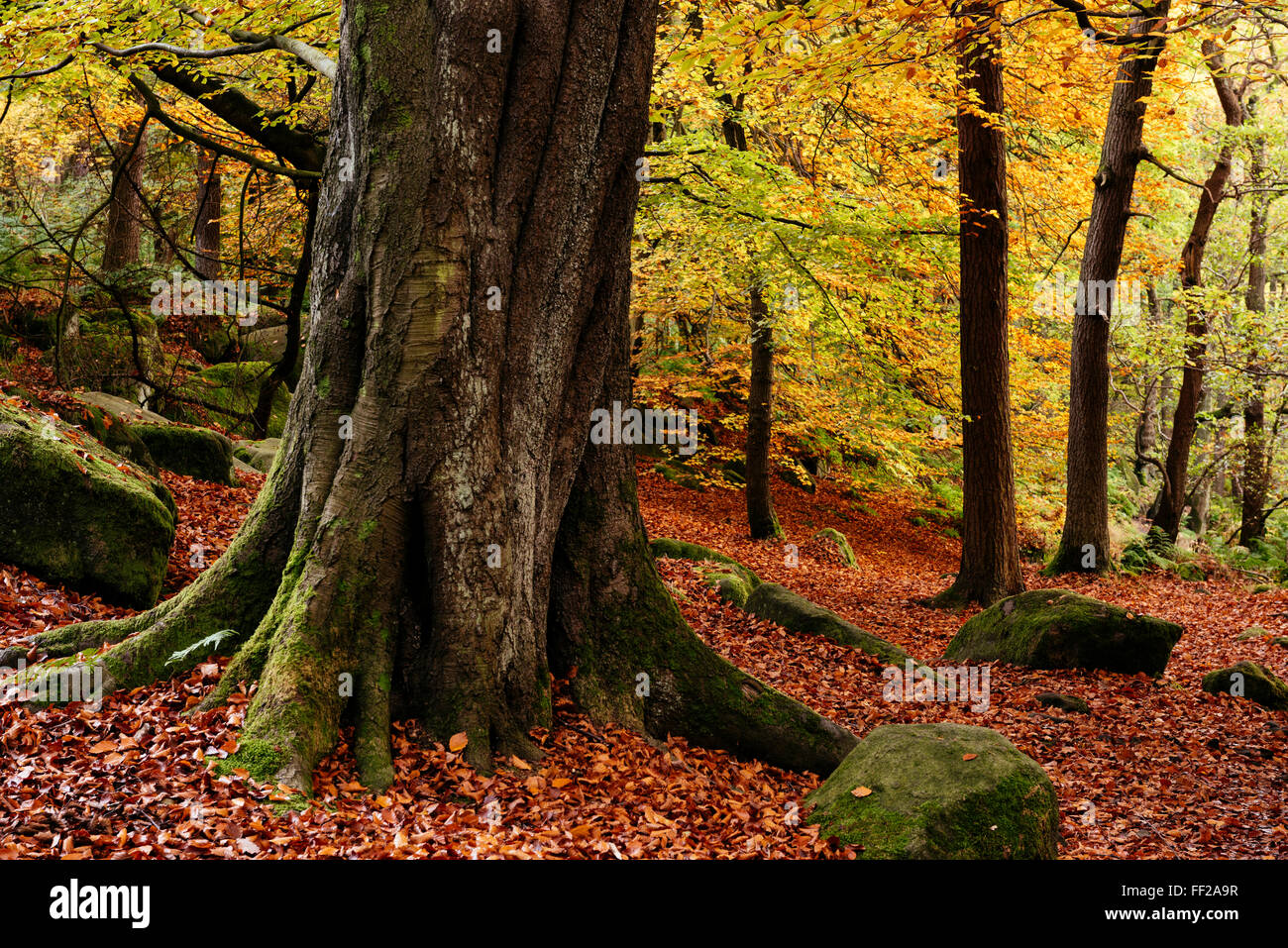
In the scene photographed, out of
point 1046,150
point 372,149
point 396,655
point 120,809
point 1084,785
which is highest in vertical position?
point 1046,150

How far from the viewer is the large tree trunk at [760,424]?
14.6 metres

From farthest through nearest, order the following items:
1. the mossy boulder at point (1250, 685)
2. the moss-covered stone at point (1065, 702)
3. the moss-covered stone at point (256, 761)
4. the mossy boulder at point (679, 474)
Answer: the mossy boulder at point (679, 474), the mossy boulder at point (1250, 685), the moss-covered stone at point (1065, 702), the moss-covered stone at point (256, 761)

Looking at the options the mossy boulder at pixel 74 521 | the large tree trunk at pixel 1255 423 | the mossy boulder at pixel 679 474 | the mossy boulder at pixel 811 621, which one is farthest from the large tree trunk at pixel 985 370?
the large tree trunk at pixel 1255 423

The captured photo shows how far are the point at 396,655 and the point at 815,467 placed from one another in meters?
18.8

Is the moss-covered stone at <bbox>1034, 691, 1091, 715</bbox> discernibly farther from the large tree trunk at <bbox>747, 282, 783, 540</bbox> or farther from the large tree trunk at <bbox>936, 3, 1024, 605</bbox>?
the large tree trunk at <bbox>747, 282, 783, 540</bbox>

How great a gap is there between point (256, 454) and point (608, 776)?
27.6 ft

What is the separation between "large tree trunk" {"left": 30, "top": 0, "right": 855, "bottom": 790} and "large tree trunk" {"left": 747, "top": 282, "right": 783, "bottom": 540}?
9.54 metres

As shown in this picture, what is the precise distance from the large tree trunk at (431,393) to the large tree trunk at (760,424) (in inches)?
376

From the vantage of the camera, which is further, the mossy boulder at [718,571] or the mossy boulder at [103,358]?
the mossy boulder at [103,358]

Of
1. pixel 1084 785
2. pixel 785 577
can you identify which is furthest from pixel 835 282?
pixel 1084 785

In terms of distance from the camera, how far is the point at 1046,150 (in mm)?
14641

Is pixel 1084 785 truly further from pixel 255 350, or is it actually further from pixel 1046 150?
pixel 255 350

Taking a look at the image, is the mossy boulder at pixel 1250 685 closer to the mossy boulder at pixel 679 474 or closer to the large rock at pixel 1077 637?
the large rock at pixel 1077 637

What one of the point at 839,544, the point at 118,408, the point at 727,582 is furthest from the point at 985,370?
the point at 118,408
